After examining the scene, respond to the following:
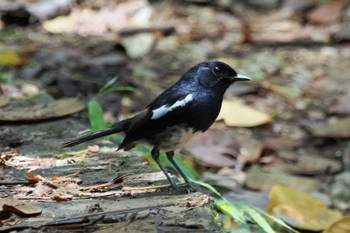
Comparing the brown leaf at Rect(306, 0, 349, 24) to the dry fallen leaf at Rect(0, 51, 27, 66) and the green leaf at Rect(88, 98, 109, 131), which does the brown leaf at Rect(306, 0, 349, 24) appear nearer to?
the dry fallen leaf at Rect(0, 51, 27, 66)

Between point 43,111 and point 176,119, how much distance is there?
4.61 feet

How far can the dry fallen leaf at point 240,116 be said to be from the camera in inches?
259

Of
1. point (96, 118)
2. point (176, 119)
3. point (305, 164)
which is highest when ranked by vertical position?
point (176, 119)

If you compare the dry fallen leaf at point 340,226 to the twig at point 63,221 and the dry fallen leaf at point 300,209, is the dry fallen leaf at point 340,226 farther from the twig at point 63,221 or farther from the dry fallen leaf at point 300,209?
the twig at point 63,221

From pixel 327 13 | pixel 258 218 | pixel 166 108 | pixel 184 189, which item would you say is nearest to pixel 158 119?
pixel 166 108

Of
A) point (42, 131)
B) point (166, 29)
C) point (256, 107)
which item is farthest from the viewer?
point (166, 29)

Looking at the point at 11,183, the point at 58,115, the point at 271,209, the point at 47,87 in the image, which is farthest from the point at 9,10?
the point at 11,183

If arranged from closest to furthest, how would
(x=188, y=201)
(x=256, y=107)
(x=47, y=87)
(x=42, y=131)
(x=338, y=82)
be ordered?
1. (x=188, y=201)
2. (x=42, y=131)
3. (x=47, y=87)
4. (x=256, y=107)
5. (x=338, y=82)

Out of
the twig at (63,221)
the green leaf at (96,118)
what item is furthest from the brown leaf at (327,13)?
the twig at (63,221)

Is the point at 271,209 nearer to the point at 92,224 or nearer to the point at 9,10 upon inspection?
the point at 92,224

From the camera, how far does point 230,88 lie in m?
7.19

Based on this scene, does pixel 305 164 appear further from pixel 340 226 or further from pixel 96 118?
pixel 96 118

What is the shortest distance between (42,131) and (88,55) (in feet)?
8.80

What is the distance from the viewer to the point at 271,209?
5.00 metres
